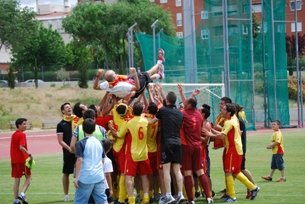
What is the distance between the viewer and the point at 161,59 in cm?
1587

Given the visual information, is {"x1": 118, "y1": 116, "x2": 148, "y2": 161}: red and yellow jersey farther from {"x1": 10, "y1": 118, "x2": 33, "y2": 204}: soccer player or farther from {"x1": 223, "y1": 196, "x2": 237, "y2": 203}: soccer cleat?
{"x1": 10, "y1": 118, "x2": 33, "y2": 204}: soccer player

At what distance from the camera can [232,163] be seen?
15.8 meters

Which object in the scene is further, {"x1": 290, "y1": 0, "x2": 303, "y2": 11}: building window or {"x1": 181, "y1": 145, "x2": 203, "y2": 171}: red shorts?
{"x1": 290, "y1": 0, "x2": 303, "y2": 11}: building window

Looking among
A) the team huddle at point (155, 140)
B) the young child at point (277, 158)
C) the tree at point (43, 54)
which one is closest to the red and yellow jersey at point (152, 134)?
the team huddle at point (155, 140)

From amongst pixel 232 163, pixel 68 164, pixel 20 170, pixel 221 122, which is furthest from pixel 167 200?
pixel 20 170

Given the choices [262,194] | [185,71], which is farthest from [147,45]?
[262,194]

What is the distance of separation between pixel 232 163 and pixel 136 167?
2055mm

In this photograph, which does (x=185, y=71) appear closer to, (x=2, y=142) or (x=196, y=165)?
(x=2, y=142)

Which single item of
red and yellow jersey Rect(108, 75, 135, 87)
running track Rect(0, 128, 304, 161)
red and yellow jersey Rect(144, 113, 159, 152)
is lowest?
running track Rect(0, 128, 304, 161)

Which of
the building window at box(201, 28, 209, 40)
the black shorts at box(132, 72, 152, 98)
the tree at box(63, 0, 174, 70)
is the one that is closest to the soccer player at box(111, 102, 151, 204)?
the black shorts at box(132, 72, 152, 98)

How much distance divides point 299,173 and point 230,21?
68.6ft

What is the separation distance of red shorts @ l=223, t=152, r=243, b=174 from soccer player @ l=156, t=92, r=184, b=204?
1243mm

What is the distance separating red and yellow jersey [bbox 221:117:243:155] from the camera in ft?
51.6

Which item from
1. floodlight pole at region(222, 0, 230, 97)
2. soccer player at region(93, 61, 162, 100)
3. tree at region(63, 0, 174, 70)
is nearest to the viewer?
soccer player at region(93, 61, 162, 100)
